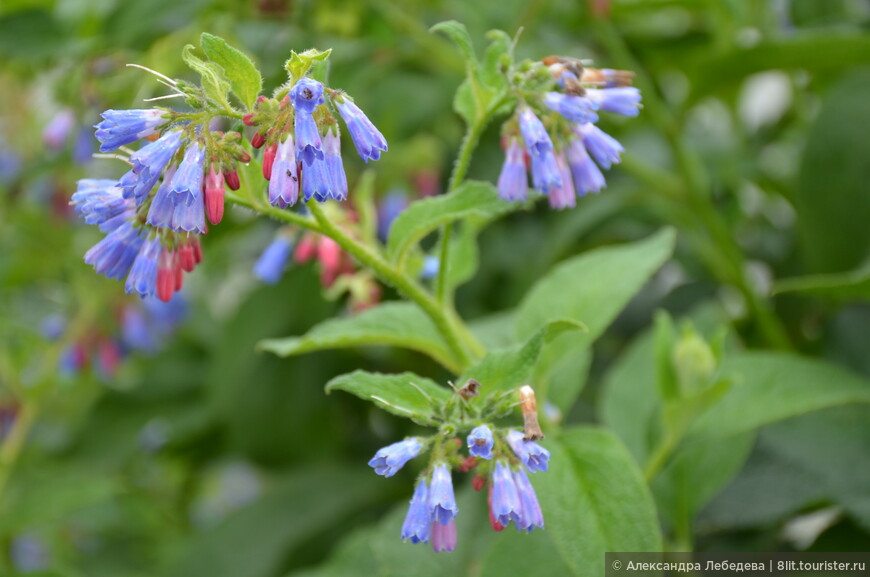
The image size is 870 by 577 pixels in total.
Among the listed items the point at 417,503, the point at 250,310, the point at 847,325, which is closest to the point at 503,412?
the point at 417,503

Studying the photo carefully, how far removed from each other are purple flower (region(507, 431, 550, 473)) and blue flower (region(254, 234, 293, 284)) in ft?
1.58

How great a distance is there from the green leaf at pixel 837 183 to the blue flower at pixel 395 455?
87cm

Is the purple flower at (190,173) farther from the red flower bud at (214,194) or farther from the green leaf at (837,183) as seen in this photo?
the green leaf at (837,183)

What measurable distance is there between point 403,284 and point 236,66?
0.23m

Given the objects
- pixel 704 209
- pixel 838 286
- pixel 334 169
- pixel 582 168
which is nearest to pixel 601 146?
pixel 582 168

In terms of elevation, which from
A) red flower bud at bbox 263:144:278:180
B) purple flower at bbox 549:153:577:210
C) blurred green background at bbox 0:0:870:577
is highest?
red flower bud at bbox 263:144:278:180

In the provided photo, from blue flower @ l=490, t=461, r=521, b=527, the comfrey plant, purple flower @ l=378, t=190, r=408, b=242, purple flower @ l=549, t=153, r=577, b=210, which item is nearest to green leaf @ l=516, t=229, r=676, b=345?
the comfrey plant

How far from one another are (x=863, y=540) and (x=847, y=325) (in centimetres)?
31

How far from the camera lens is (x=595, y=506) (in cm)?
74

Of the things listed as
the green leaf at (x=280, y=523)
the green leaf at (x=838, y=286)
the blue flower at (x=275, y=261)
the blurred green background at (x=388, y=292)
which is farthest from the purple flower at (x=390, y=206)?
the green leaf at (x=838, y=286)

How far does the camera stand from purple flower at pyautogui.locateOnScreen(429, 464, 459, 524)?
64cm

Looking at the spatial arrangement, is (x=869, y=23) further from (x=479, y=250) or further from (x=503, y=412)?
(x=503, y=412)

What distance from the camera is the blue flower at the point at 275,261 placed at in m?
1.06

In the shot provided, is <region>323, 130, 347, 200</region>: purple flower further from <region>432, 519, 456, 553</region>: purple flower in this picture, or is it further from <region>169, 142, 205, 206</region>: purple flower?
<region>432, 519, 456, 553</region>: purple flower
